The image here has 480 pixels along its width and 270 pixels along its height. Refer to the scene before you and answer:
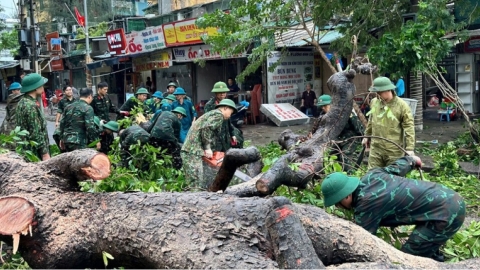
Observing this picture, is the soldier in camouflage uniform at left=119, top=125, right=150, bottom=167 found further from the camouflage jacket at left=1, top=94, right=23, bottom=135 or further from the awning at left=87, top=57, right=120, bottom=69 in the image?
the awning at left=87, top=57, right=120, bottom=69

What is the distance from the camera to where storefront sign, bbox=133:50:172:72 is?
19203 millimetres

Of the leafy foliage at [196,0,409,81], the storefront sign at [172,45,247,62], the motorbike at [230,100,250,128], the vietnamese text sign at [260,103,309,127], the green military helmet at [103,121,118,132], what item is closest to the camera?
the green military helmet at [103,121,118,132]

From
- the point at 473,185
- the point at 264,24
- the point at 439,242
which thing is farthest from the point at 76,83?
the point at 439,242

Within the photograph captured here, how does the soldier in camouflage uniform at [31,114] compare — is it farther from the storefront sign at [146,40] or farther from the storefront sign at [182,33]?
the storefront sign at [146,40]

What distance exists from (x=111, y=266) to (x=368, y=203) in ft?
6.01

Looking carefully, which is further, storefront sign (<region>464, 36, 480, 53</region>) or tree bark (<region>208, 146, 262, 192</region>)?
storefront sign (<region>464, 36, 480, 53</region>)

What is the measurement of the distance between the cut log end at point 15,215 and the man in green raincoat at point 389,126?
3985 millimetres

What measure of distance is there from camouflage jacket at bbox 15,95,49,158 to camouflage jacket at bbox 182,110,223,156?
5.73 ft

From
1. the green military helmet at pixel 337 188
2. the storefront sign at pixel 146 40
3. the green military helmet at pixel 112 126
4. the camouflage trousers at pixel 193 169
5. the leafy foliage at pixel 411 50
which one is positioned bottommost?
the camouflage trousers at pixel 193 169

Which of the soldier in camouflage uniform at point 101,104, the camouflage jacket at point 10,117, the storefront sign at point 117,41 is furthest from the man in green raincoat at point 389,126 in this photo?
the storefront sign at point 117,41

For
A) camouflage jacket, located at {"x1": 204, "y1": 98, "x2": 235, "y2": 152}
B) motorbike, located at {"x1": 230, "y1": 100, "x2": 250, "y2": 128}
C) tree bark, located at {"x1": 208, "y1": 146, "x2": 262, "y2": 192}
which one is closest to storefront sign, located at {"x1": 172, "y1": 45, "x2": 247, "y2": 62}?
motorbike, located at {"x1": 230, "y1": 100, "x2": 250, "y2": 128}

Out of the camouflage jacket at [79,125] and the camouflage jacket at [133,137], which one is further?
the camouflage jacket at [79,125]

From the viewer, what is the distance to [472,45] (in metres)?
14.7

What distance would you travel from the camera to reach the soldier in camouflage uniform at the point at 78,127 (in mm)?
6715
